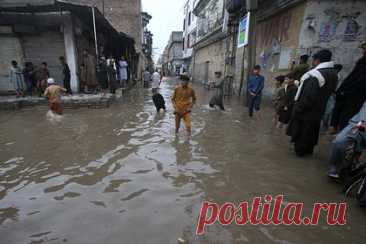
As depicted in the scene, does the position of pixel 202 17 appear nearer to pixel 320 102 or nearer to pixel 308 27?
pixel 308 27

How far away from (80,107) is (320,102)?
8300 millimetres

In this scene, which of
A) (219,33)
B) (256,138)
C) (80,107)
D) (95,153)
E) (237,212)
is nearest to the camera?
(237,212)

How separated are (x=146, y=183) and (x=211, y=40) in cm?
1926

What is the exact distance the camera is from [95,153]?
4742 mm

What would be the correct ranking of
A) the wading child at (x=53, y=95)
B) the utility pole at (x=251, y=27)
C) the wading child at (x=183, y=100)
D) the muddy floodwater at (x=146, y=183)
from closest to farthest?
the muddy floodwater at (x=146, y=183), the wading child at (x=183, y=100), the wading child at (x=53, y=95), the utility pole at (x=251, y=27)

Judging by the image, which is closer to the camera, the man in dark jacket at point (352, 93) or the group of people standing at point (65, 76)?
the man in dark jacket at point (352, 93)

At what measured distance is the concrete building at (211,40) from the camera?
730 inches

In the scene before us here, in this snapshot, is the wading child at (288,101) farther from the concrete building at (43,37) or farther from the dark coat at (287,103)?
the concrete building at (43,37)

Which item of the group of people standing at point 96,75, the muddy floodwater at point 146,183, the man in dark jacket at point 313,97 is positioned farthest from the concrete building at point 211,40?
the man in dark jacket at point 313,97

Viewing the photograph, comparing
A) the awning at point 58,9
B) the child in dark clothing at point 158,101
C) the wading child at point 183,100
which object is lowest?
the child in dark clothing at point 158,101

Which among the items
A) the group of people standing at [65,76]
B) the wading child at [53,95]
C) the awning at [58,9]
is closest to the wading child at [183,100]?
the wading child at [53,95]

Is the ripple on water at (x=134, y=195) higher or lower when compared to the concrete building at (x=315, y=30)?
lower

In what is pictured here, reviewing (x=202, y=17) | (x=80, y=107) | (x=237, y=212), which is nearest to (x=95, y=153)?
(x=237, y=212)

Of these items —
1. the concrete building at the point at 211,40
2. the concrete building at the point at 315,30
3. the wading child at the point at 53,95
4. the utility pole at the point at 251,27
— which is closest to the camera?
the concrete building at the point at 315,30
